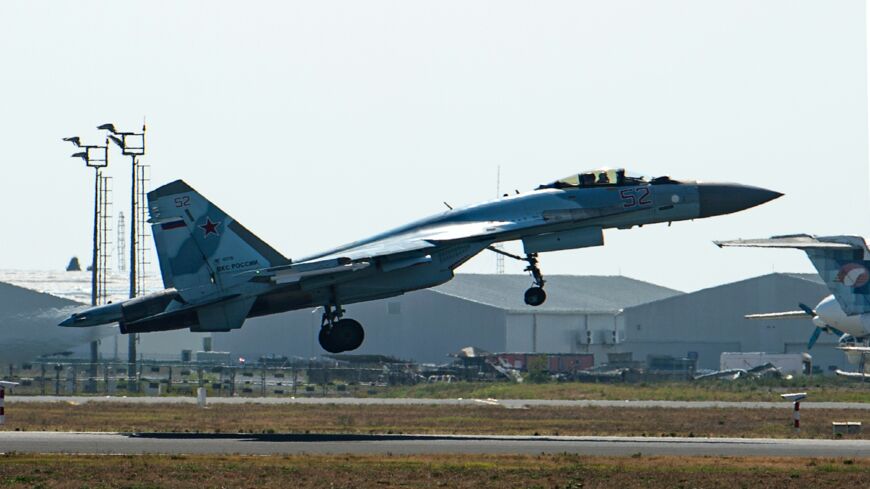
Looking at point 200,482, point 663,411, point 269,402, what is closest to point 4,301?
point 269,402

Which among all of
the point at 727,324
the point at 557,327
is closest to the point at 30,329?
the point at 557,327

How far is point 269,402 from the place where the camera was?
54906mm

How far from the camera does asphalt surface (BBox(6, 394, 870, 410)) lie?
178 ft

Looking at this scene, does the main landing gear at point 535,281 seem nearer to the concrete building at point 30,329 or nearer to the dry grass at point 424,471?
the dry grass at point 424,471

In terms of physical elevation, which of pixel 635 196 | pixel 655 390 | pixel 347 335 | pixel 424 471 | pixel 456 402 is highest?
pixel 635 196

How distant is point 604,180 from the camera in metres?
37.7

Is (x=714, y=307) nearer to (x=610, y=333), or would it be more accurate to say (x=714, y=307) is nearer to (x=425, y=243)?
(x=610, y=333)

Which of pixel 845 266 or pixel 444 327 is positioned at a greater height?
pixel 845 266

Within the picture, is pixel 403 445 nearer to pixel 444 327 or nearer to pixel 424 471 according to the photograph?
pixel 424 471

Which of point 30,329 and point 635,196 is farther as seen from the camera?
point 30,329

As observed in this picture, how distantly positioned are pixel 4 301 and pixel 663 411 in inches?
1363

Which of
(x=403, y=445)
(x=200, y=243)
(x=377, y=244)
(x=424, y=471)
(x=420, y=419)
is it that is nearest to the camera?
(x=424, y=471)

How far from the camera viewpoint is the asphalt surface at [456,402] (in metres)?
54.2

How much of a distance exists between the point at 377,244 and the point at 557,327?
214ft
